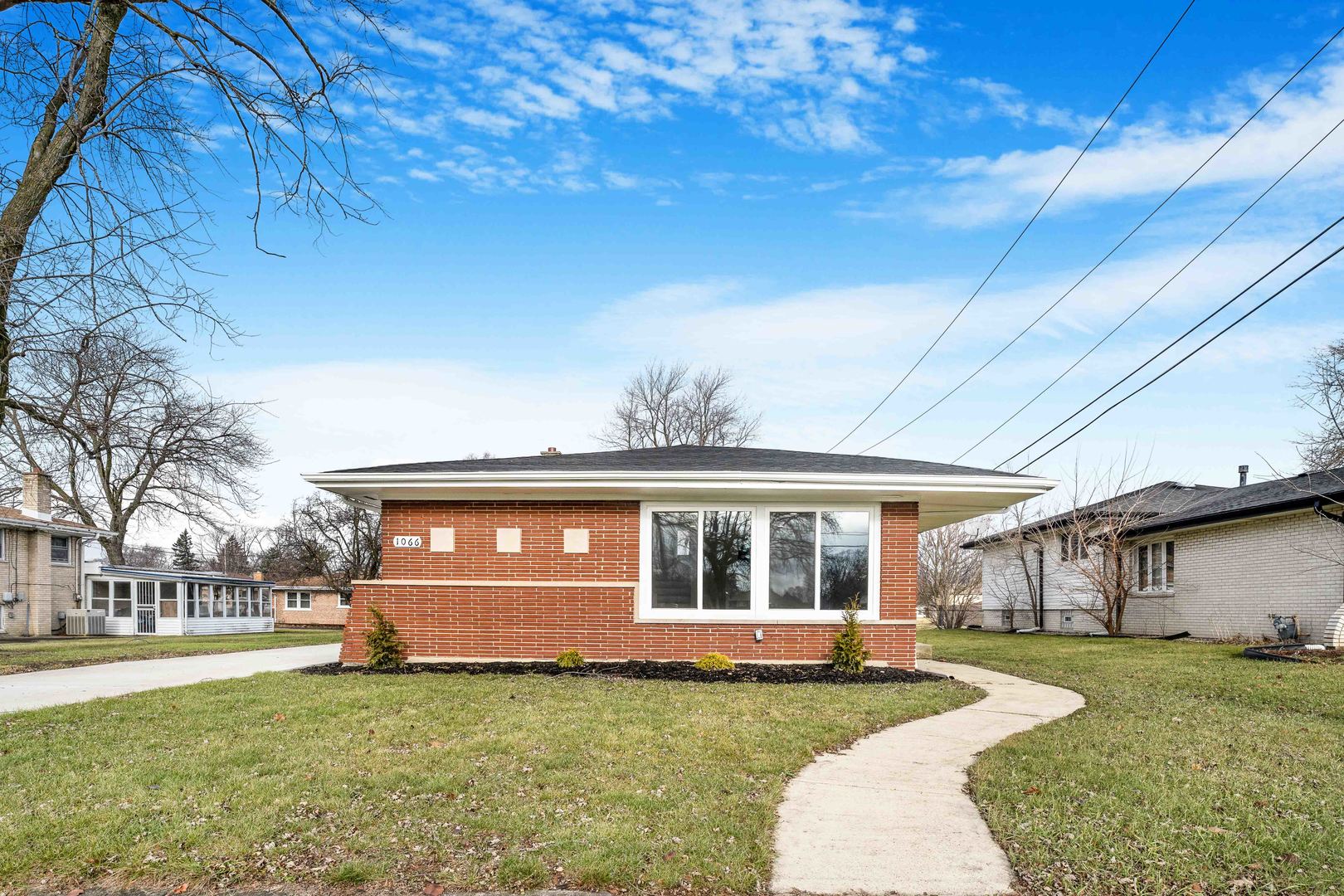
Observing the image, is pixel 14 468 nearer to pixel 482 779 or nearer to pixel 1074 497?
pixel 482 779

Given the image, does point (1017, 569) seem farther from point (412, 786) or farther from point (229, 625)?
point (229, 625)

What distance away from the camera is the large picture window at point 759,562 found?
472 inches

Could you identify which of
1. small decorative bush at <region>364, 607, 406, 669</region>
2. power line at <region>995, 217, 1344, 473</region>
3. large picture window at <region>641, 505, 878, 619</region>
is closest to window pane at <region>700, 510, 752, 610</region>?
large picture window at <region>641, 505, 878, 619</region>

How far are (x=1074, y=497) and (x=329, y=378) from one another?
800 inches

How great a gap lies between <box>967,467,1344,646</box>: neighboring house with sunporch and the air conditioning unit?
31.1m

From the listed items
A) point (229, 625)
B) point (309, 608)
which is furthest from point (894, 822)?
point (309, 608)

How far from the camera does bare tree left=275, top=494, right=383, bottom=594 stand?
120ft

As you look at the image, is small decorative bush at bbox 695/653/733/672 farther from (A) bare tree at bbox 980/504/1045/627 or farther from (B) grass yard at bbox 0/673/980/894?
(A) bare tree at bbox 980/504/1045/627

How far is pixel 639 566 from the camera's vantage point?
39.7 feet

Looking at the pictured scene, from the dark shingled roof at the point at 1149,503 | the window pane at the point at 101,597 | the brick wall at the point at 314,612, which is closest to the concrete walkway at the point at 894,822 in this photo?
the dark shingled roof at the point at 1149,503

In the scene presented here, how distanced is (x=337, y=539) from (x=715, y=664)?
100ft

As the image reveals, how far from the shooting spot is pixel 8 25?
4883mm

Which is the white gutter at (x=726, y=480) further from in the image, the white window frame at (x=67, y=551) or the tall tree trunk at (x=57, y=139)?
the white window frame at (x=67, y=551)

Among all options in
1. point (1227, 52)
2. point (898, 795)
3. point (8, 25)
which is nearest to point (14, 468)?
point (8, 25)
